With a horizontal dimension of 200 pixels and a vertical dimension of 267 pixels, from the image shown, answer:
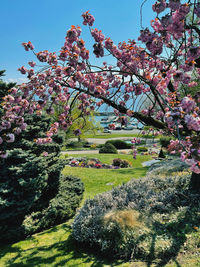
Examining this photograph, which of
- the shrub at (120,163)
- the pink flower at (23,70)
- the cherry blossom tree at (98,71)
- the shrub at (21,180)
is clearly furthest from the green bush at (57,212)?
the shrub at (120,163)

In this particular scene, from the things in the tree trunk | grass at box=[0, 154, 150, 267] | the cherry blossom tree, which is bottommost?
grass at box=[0, 154, 150, 267]

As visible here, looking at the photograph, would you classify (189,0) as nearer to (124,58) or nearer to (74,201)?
(124,58)

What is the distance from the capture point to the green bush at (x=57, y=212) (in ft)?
15.0

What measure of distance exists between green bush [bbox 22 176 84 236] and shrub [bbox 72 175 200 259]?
858mm

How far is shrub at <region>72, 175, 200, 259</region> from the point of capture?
3.41m

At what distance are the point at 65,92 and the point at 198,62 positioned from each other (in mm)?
3039

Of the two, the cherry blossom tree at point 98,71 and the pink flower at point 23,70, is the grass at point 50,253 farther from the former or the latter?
the pink flower at point 23,70

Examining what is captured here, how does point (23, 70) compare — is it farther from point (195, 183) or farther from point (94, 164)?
point (94, 164)

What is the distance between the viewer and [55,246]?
4078 mm

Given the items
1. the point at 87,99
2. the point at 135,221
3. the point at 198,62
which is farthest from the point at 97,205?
the point at 198,62

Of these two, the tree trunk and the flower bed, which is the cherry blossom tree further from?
the flower bed

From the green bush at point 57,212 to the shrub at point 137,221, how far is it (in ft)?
2.81

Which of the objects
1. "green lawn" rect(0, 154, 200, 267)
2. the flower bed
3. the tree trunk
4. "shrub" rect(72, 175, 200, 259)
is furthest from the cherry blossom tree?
the flower bed

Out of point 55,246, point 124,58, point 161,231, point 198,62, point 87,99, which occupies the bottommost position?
point 55,246
